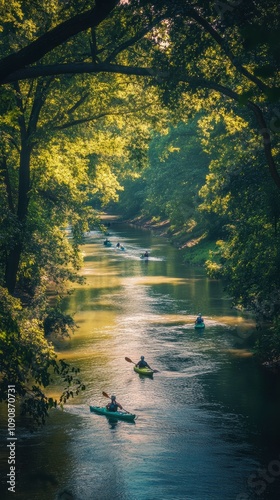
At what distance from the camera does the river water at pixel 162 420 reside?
19.3m

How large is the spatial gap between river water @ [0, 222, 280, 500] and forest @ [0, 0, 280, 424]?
159 cm

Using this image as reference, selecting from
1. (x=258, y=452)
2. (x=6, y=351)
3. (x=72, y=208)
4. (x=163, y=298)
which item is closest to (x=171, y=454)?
(x=258, y=452)

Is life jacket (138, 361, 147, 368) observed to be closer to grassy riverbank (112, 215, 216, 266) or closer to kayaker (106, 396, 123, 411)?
kayaker (106, 396, 123, 411)

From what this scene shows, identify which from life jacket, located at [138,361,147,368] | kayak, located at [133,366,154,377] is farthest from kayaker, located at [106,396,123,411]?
life jacket, located at [138,361,147,368]

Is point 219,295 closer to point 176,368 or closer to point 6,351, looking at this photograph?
point 176,368

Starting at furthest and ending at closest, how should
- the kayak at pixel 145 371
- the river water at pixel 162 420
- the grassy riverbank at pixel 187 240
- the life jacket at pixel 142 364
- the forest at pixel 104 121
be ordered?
the grassy riverbank at pixel 187 240
the life jacket at pixel 142 364
the kayak at pixel 145 371
the river water at pixel 162 420
the forest at pixel 104 121

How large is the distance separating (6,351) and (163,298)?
31.8m

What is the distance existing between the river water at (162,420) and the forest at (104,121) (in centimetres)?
159

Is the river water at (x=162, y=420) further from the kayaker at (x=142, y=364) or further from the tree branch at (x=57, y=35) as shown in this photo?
the tree branch at (x=57, y=35)

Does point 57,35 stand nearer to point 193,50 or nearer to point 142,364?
point 193,50

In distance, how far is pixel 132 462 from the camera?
67.0 ft

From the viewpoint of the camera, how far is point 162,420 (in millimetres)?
24156

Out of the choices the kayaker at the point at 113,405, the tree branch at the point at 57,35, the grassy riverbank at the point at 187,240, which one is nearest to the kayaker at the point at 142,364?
the kayaker at the point at 113,405

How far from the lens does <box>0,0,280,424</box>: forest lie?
14.8m
